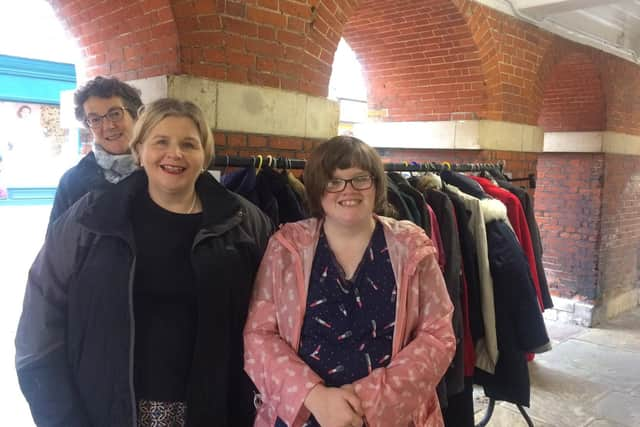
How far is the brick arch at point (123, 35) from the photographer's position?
104 inches

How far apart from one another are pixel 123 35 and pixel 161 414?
84.2 inches

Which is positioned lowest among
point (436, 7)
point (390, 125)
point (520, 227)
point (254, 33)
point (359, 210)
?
point (520, 227)

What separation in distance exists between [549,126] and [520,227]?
4.72 meters

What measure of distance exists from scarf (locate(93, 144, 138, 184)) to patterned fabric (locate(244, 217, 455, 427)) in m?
0.74

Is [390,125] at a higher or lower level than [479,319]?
higher

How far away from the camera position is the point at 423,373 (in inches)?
62.6

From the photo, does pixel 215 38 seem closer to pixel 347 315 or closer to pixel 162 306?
pixel 162 306

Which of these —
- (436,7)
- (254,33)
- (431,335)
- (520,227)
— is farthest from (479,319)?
(436,7)

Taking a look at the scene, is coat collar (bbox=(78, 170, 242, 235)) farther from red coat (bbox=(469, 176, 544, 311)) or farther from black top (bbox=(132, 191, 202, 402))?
red coat (bbox=(469, 176, 544, 311))

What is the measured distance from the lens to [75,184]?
2057 mm

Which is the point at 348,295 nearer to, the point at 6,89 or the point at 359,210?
the point at 359,210

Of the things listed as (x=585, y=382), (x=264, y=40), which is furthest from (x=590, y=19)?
(x=264, y=40)

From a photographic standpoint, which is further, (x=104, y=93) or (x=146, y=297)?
(x=104, y=93)

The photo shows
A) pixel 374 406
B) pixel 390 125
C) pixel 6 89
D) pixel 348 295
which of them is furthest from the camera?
pixel 6 89
